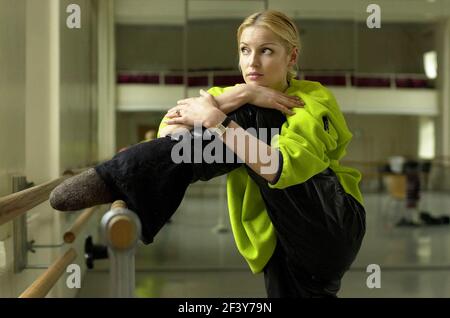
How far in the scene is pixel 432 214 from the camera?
394cm

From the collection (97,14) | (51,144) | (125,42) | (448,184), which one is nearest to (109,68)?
(125,42)

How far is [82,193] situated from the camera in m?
0.85

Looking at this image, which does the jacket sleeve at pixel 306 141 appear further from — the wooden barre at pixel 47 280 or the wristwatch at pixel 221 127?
the wooden barre at pixel 47 280

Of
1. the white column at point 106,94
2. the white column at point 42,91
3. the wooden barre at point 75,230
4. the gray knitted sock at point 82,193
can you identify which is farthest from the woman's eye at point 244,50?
the white column at point 106,94

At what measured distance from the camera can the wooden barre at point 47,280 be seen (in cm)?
111

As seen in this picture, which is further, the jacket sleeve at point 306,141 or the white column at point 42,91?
the white column at point 42,91

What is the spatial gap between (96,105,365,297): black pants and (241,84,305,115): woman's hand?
0.01 metres

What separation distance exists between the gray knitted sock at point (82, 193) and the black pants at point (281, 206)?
1 centimetres

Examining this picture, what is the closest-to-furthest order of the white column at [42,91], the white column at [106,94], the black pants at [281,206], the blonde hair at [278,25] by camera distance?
the black pants at [281,206], the blonde hair at [278,25], the white column at [42,91], the white column at [106,94]

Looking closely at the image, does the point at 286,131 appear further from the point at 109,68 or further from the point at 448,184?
the point at 448,184

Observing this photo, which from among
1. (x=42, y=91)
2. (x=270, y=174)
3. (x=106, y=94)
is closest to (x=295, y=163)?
(x=270, y=174)

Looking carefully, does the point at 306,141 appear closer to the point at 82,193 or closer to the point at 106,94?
the point at 82,193
